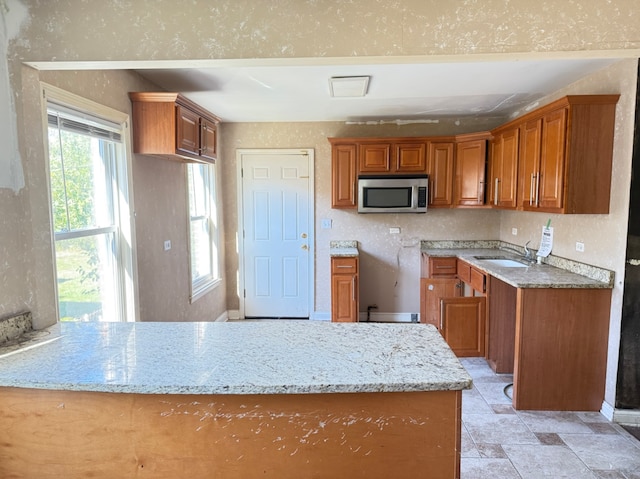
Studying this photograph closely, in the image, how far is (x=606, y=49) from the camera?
1.35m

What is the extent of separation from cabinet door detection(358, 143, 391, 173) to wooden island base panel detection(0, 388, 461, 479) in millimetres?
3263

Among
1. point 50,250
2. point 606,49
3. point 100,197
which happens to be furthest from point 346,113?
point 50,250

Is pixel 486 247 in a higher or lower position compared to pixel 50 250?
lower

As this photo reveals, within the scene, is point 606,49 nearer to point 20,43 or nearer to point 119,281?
point 20,43

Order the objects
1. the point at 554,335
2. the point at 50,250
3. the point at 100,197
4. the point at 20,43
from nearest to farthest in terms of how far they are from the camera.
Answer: the point at 20,43
the point at 50,250
the point at 100,197
the point at 554,335

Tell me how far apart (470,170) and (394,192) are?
83 centimetres

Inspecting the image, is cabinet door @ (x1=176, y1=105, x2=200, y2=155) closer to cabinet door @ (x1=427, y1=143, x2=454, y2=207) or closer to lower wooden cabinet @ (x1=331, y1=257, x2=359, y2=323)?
lower wooden cabinet @ (x1=331, y1=257, x2=359, y2=323)

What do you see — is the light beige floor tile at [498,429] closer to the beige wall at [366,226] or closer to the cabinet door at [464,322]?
the cabinet door at [464,322]

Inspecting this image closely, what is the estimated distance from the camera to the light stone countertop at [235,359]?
3.73 feet

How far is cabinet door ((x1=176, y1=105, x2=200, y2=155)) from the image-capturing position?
258 centimetres

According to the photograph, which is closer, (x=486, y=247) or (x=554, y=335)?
(x=554, y=335)

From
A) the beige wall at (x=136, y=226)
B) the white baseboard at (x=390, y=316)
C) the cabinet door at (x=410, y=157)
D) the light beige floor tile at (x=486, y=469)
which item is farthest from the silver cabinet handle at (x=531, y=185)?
the beige wall at (x=136, y=226)

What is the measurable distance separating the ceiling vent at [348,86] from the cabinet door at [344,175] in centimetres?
93

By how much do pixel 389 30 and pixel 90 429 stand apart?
5.58 feet
